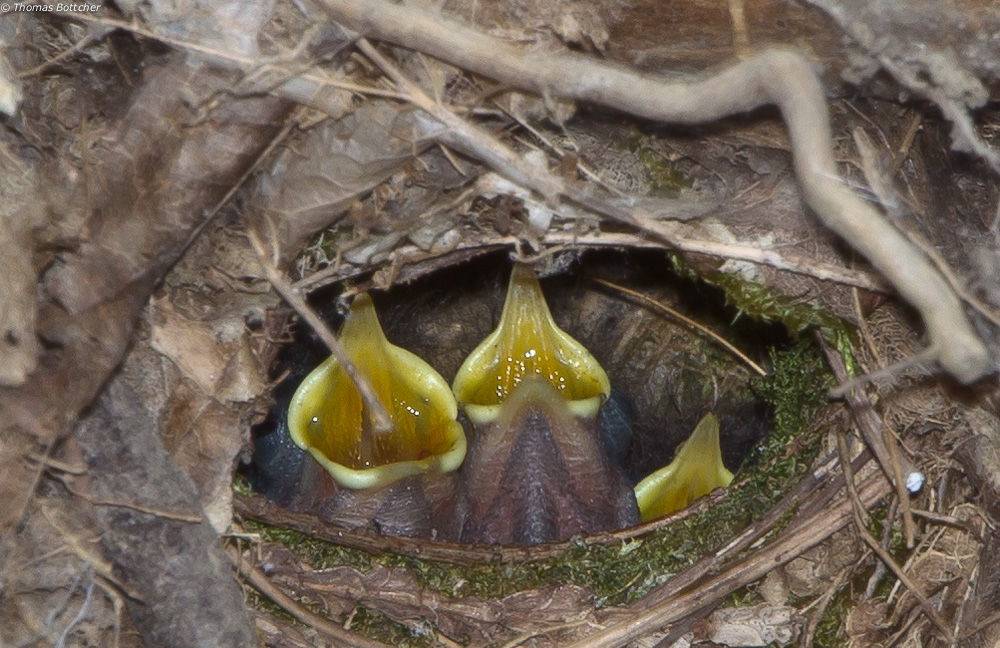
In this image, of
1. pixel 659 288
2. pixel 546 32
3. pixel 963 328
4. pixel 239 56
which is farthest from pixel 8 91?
pixel 659 288

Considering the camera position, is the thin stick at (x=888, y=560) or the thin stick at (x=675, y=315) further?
the thin stick at (x=675, y=315)

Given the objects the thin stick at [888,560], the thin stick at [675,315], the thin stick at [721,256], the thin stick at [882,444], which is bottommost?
the thin stick at [675,315]

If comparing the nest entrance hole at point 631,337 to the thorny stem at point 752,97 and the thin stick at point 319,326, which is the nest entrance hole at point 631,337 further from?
the thorny stem at point 752,97

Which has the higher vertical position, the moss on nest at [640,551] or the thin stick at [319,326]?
the thin stick at [319,326]

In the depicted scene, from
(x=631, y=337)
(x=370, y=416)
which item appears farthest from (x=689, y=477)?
(x=370, y=416)

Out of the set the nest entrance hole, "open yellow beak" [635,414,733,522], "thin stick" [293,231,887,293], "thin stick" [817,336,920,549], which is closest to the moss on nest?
"thin stick" [817,336,920,549]

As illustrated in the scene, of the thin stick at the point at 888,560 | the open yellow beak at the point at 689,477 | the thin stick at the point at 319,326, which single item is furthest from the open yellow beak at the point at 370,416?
the thin stick at the point at 888,560
